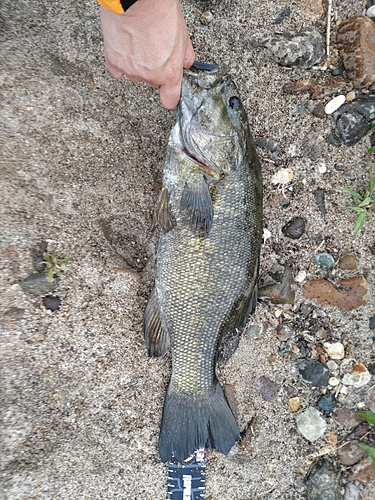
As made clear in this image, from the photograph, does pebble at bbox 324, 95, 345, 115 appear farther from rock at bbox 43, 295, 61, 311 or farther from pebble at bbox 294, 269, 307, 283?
rock at bbox 43, 295, 61, 311

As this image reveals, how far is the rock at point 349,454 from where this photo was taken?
110 inches

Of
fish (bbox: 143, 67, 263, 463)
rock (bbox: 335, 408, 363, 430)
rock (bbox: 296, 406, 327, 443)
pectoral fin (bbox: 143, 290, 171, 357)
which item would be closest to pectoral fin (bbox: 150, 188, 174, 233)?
fish (bbox: 143, 67, 263, 463)

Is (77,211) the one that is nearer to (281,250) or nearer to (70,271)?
(70,271)

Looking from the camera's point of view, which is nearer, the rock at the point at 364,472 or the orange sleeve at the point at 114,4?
the orange sleeve at the point at 114,4

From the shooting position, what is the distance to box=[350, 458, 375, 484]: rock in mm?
2795

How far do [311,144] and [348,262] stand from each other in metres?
A: 0.81

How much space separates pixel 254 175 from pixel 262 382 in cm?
134

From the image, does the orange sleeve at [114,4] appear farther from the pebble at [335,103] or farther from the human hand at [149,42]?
the pebble at [335,103]

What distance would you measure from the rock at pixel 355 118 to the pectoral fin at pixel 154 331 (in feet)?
5.30

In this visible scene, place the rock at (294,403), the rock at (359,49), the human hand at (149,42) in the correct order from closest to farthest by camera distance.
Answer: the human hand at (149,42), the rock at (359,49), the rock at (294,403)

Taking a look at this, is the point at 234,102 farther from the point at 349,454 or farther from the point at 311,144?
the point at 349,454

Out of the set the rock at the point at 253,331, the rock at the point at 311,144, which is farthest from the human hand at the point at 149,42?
the rock at the point at 253,331

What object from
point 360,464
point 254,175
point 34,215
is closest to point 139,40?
point 254,175

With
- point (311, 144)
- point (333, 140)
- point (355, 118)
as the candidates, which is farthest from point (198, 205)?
point (355, 118)
